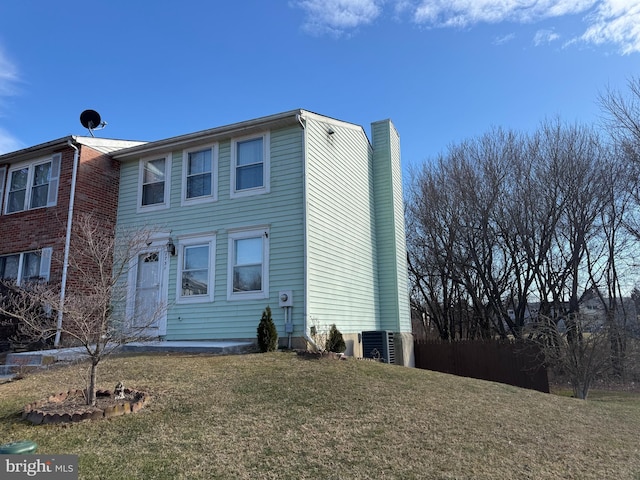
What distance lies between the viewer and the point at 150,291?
37.7 feet

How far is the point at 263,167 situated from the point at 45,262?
20.4 ft

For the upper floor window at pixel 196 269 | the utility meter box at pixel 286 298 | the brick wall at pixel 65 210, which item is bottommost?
the utility meter box at pixel 286 298

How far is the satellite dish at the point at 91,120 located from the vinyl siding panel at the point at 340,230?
6659mm

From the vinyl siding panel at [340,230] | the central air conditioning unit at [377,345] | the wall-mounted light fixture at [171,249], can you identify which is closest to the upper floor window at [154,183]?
the wall-mounted light fixture at [171,249]

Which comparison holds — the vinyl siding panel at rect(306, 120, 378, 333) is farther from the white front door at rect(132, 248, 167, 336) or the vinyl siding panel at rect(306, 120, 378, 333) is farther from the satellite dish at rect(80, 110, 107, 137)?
the satellite dish at rect(80, 110, 107, 137)

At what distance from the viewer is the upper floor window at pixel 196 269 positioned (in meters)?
10.9

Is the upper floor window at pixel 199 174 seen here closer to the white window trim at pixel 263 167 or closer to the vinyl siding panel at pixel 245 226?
the vinyl siding panel at pixel 245 226

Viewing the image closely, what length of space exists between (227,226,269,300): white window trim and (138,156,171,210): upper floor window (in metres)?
2.47

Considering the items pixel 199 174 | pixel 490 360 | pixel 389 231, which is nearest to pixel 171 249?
pixel 199 174

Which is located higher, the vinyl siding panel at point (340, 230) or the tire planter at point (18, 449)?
the vinyl siding panel at point (340, 230)

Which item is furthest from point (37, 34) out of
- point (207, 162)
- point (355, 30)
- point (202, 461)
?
point (202, 461)

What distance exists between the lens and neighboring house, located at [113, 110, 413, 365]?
1022 cm

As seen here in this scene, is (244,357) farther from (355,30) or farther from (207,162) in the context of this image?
(355,30)

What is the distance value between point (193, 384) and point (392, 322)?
872 centimetres
